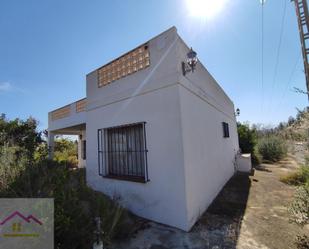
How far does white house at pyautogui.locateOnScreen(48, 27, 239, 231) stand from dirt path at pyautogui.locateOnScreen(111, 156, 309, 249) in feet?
0.91

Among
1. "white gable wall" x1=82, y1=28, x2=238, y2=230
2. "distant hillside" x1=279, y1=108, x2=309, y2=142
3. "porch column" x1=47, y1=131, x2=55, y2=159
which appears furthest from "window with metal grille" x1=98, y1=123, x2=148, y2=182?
"porch column" x1=47, y1=131, x2=55, y2=159

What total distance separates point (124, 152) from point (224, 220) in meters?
3.00

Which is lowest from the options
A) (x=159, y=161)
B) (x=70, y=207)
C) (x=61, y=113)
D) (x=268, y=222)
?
(x=268, y=222)

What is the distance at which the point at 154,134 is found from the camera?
164 inches

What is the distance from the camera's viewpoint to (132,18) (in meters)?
5.33

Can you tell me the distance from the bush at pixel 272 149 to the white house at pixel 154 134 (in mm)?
11555

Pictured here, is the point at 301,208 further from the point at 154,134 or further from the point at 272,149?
the point at 272,149

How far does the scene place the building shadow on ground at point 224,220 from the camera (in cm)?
326

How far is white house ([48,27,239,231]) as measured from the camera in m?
3.81

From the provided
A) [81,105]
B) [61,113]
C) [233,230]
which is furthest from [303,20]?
[61,113]

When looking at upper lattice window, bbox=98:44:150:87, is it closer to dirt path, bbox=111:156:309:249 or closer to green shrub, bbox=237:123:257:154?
dirt path, bbox=111:156:309:249

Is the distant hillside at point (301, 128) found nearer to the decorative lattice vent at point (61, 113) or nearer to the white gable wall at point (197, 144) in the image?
the white gable wall at point (197, 144)

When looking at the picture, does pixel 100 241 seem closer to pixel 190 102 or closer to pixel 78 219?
pixel 78 219

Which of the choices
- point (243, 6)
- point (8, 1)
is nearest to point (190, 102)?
point (243, 6)
